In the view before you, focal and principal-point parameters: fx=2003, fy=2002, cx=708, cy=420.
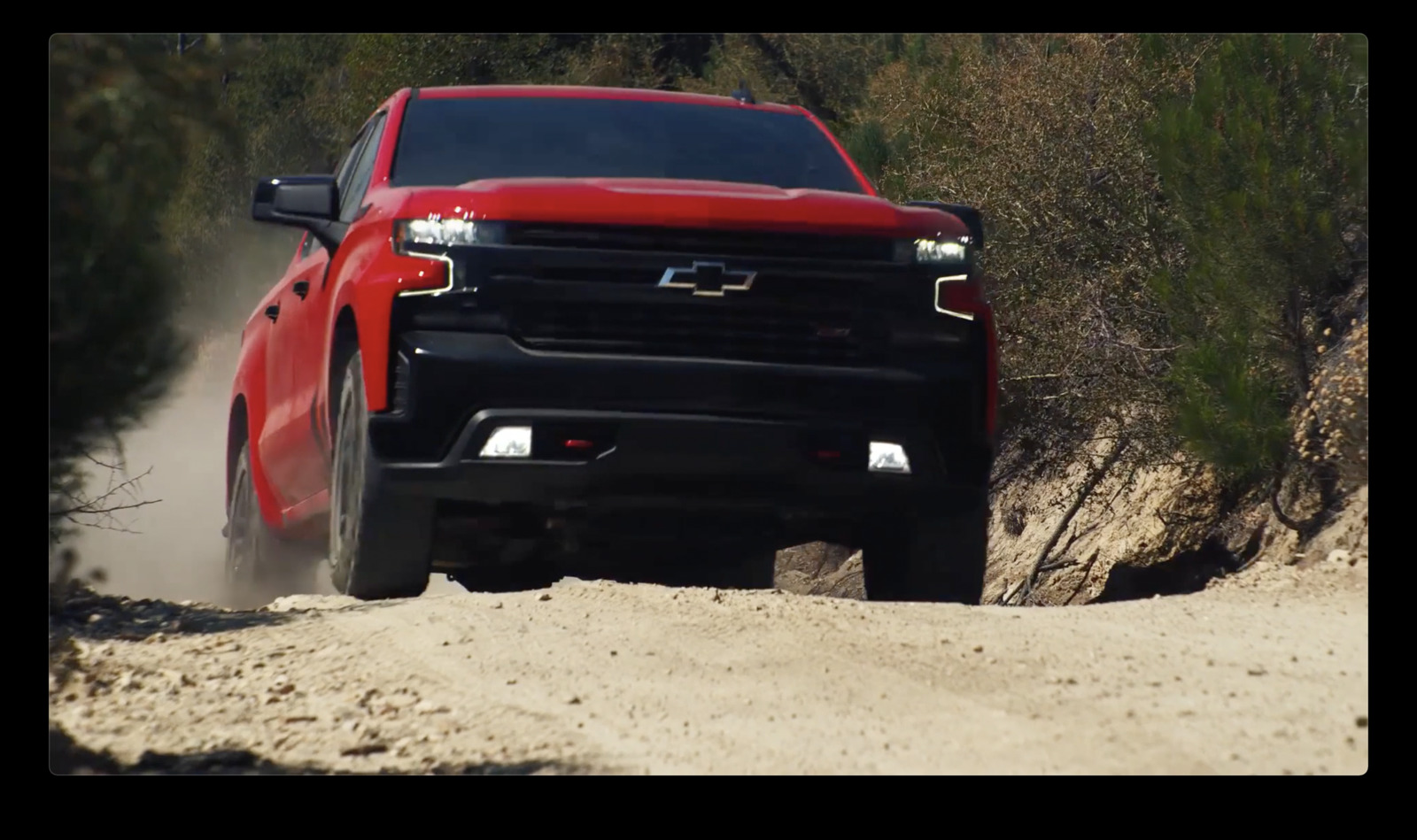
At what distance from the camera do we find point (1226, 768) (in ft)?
15.3

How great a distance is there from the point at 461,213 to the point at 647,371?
80 centimetres

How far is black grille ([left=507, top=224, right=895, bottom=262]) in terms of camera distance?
21.2ft

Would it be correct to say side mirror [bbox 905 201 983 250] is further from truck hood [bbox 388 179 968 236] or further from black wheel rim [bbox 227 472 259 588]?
black wheel rim [bbox 227 472 259 588]

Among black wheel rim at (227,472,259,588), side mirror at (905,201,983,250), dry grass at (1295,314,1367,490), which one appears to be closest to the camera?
side mirror at (905,201,983,250)

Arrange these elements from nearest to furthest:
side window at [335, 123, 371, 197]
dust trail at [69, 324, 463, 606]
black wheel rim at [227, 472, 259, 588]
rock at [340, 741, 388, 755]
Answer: rock at [340, 741, 388, 755] → side window at [335, 123, 371, 197] → black wheel rim at [227, 472, 259, 588] → dust trail at [69, 324, 463, 606]

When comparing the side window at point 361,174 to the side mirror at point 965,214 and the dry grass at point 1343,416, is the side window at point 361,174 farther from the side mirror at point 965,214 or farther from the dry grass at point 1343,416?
the dry grass at point 1343,416

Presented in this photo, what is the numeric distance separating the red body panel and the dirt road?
35.5 inches

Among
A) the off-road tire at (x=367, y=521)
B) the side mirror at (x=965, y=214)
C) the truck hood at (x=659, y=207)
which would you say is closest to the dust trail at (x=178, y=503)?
the off-road tire at (x=367, y=521)

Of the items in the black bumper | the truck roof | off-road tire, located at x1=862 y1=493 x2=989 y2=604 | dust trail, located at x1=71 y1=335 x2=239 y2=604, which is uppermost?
the truck roof

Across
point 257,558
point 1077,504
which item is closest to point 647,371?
point 257,558

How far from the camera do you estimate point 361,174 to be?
26.4 ft

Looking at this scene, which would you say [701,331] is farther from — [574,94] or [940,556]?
[574,94]

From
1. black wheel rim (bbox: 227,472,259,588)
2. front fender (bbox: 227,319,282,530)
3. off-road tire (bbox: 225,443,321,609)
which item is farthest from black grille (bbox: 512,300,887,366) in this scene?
black wheel rim (bbox: 227,472,259,588)

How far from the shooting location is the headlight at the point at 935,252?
6711mm
